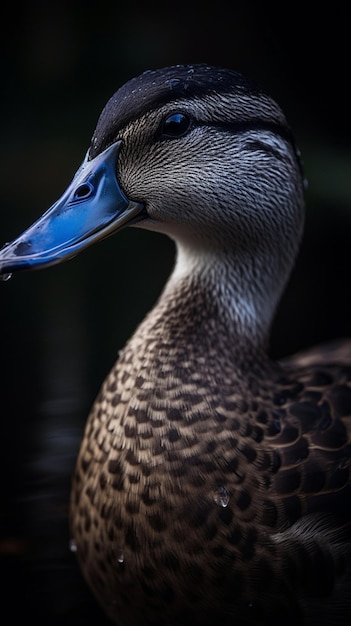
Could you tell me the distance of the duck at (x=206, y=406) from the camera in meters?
1.54

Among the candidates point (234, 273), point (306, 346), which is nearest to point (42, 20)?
point (306, 346)

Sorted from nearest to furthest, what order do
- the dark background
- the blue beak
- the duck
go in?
the blue beak, the duck, the dark background

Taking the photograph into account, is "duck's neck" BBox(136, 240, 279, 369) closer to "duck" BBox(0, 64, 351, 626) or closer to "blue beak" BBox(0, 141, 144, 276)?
"duck" BBox(0, 64, 351, 626)

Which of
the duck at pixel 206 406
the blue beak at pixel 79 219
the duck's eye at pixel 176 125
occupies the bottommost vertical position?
the duck at pixel 206 406

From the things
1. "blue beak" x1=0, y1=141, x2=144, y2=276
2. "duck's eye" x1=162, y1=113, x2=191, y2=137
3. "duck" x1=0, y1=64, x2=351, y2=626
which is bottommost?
"duck" x1=0, y1=64, x2=351, y2=626

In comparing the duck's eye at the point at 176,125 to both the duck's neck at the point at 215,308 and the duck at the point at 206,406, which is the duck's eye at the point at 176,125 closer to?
the duck at the point at 206,406

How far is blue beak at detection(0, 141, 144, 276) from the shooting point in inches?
56.3

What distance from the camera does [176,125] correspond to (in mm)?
1544

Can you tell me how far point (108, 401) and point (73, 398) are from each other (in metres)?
0.78

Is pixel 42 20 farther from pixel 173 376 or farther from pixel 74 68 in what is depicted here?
pixel 173 376

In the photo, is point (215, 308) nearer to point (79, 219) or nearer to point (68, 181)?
point (79, 219)

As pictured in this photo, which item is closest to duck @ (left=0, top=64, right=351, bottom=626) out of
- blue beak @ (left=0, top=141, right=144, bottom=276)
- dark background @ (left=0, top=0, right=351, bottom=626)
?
blue beak @ (left=0, top=141, right=144, bottom=276)

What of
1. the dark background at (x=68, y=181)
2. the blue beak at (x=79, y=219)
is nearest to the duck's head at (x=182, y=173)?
the blue beak at (x=79, y=219)

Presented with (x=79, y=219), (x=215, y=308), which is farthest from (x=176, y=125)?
(x=215, y=308)
